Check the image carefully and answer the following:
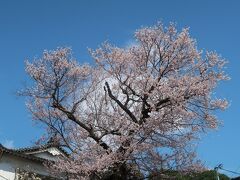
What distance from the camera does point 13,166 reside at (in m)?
21.5

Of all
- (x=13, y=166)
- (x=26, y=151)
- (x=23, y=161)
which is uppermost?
(x=26, y=151)

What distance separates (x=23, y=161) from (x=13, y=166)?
0.72 metres

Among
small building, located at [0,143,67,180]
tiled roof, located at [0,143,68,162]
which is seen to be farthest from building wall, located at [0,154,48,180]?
tiled roof, located at [0,143,68,162]

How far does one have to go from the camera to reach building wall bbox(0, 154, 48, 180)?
829 inches

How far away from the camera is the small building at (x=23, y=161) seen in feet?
69.1

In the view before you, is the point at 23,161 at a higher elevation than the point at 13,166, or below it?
higher

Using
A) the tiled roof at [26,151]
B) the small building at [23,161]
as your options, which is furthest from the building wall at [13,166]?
the tiled roof at [26,151]

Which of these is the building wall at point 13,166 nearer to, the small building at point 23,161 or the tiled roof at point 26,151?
the small building at point 23,161

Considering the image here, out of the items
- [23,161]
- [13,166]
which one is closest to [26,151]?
[23,161]

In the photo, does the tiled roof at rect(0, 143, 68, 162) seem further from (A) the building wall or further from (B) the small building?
(A) the building wall

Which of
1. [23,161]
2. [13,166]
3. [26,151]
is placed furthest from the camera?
[26,151]

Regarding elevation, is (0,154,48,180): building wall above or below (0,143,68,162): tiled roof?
below

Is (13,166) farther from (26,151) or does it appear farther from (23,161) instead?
(26,151)

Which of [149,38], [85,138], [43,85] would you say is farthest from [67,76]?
[149,38]
